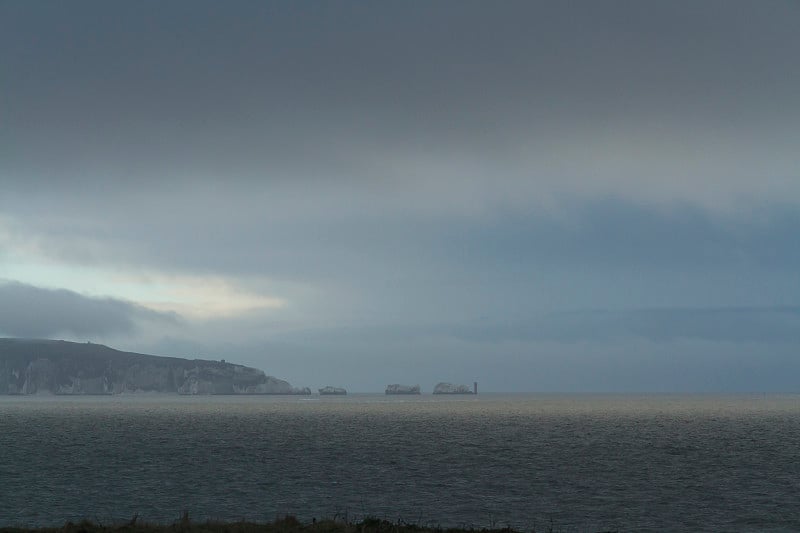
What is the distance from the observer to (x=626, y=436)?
121 meters

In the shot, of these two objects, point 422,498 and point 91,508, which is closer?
point 91,508

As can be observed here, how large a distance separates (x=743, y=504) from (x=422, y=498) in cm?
2170

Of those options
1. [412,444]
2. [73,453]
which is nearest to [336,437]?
[412,444]

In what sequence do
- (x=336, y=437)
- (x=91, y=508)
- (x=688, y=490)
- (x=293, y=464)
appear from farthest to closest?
(x=336, y=437), (x=293, y=464), (x=688, y=490), (x=91, y=508)

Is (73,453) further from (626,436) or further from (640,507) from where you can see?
(626,436)

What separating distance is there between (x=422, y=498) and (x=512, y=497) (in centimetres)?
640

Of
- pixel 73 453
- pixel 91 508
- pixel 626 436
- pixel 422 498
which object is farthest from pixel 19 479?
pixel 626 436

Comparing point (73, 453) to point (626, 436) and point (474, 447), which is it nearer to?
point (474, 447)

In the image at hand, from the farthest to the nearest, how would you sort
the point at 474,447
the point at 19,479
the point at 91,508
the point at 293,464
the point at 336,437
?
the point at 336,437, the point at 474,447, the point at 293,464, the point at 19,479, the point at 91,508

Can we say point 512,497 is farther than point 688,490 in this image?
No

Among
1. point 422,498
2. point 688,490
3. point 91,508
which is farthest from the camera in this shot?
point 688,490

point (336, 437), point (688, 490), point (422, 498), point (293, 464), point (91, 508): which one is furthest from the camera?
point (336, 437)

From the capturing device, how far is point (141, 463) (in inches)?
3167

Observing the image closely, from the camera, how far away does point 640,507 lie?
52094 mm
